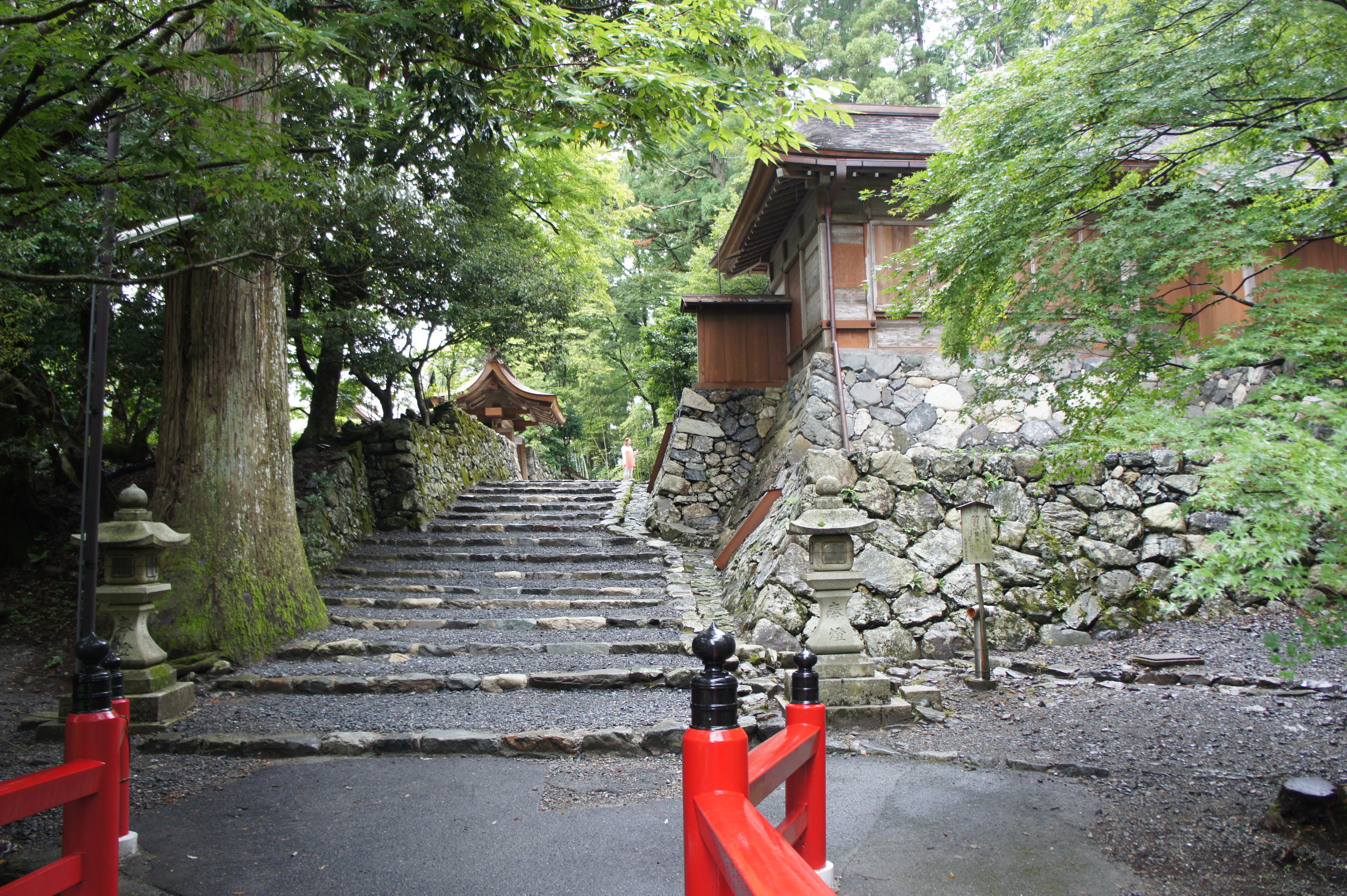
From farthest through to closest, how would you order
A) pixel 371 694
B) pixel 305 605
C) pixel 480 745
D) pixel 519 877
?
pixel 305 605, pixel 371 694, pixel 480 745, pixel 519 877

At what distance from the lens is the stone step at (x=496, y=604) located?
29.3 ft

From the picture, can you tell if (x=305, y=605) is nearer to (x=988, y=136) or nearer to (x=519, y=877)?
(x=519, y=877)

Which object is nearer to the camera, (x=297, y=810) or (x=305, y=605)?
(x=297, y=810)

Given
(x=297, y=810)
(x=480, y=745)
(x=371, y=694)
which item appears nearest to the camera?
(x=297, y=810)

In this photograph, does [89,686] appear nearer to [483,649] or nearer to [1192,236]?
[483,649]

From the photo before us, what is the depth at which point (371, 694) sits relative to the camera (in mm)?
6297

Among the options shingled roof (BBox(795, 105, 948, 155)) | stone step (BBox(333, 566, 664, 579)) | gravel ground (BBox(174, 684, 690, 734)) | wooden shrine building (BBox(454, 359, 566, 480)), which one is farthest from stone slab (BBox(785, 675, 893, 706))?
wooden shrine building (BBox(454, 359, 566, 480))

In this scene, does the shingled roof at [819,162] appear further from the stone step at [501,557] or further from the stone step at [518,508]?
the stone step at [501,557]

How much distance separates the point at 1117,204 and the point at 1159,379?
1.16 meters

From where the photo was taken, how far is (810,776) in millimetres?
2754

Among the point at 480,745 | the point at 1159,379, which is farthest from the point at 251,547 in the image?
the point at 1159,379

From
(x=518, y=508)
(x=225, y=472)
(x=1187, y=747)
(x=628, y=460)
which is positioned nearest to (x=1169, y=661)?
(x=1187, y=747)

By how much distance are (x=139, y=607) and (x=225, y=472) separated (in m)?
1.77

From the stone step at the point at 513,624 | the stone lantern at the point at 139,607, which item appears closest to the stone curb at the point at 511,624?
the stone step at the point at 513,624
